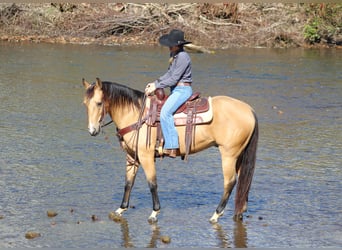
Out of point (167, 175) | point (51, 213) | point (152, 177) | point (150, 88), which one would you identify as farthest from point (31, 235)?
point (167, 175)

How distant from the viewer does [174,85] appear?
9125mm

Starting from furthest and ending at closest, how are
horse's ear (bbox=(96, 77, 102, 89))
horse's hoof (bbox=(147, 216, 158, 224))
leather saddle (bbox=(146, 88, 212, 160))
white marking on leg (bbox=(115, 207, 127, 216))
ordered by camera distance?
white marking on leg (bbox=(115, 207, 127, 216)) < leather saddle (bbox=(146, 88, 212, 160)) < horse's hoof (bbox=(147, 216, 158, 224)) < horse's ear (bbox=(96, 77, 102, 89))

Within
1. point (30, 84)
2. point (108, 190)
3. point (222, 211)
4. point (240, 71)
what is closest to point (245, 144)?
point (222, 211)

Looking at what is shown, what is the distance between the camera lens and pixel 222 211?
898cm

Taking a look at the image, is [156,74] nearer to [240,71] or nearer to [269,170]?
[240,71]

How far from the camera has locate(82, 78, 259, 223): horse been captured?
9.04 meters

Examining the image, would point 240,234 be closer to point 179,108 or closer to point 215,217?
point 215,217

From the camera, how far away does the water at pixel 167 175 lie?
8.52 metres

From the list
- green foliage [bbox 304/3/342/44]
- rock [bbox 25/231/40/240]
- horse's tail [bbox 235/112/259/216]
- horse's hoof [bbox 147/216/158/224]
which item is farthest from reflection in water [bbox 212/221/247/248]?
green foliage [bbox 304/3/342/44]

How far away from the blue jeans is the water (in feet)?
3.08

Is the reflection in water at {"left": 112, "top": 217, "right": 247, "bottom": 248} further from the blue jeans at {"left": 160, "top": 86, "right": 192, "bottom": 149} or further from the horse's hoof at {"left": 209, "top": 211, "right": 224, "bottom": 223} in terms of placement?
the blue jeans at {"left": 160, "top": 86, "right": 192, "bottom": 149}

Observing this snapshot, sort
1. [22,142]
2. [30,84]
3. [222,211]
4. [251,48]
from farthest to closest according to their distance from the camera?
[251,48] < [30,84] < [22,142] < [222,211]

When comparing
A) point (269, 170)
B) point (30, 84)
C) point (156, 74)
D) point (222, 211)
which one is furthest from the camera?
point (156, 74)

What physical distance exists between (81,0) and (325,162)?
59.1ft
